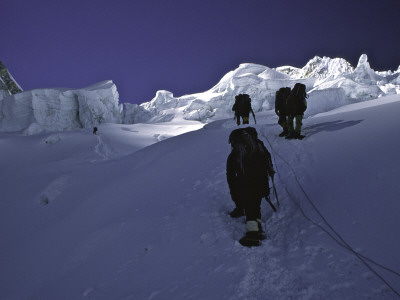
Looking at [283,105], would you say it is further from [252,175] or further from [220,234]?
[220,234]

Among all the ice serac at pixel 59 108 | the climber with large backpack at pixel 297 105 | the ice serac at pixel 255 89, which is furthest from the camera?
the ice serac at pixel 255 89

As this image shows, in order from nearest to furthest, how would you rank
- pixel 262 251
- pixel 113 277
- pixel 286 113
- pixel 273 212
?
pixel 262 251 → pixel 113 277 → pixel 273 212 → pixel 286 113

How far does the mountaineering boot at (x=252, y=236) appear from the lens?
A: 263 centimetres

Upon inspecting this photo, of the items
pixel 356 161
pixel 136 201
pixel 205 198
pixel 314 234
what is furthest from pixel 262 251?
pixel 136 201

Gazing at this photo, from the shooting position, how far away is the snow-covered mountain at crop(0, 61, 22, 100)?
70.9 meters

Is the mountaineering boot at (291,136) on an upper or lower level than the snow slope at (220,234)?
upper

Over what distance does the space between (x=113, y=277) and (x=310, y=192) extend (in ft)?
9.72

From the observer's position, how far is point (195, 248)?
286 cm

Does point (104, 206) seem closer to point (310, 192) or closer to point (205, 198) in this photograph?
point (205, 198)

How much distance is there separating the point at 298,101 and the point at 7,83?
95873mm

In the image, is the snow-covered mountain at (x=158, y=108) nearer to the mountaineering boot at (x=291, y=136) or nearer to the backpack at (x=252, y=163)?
the mountaineering boot at (x=291, y=136)

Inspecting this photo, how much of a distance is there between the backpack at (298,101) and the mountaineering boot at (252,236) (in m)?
4.17

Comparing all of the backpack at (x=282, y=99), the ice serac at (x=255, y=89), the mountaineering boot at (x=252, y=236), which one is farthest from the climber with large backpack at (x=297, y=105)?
the ice serac at (x=255, y=89)

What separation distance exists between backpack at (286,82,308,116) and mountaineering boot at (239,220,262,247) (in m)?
4.17
